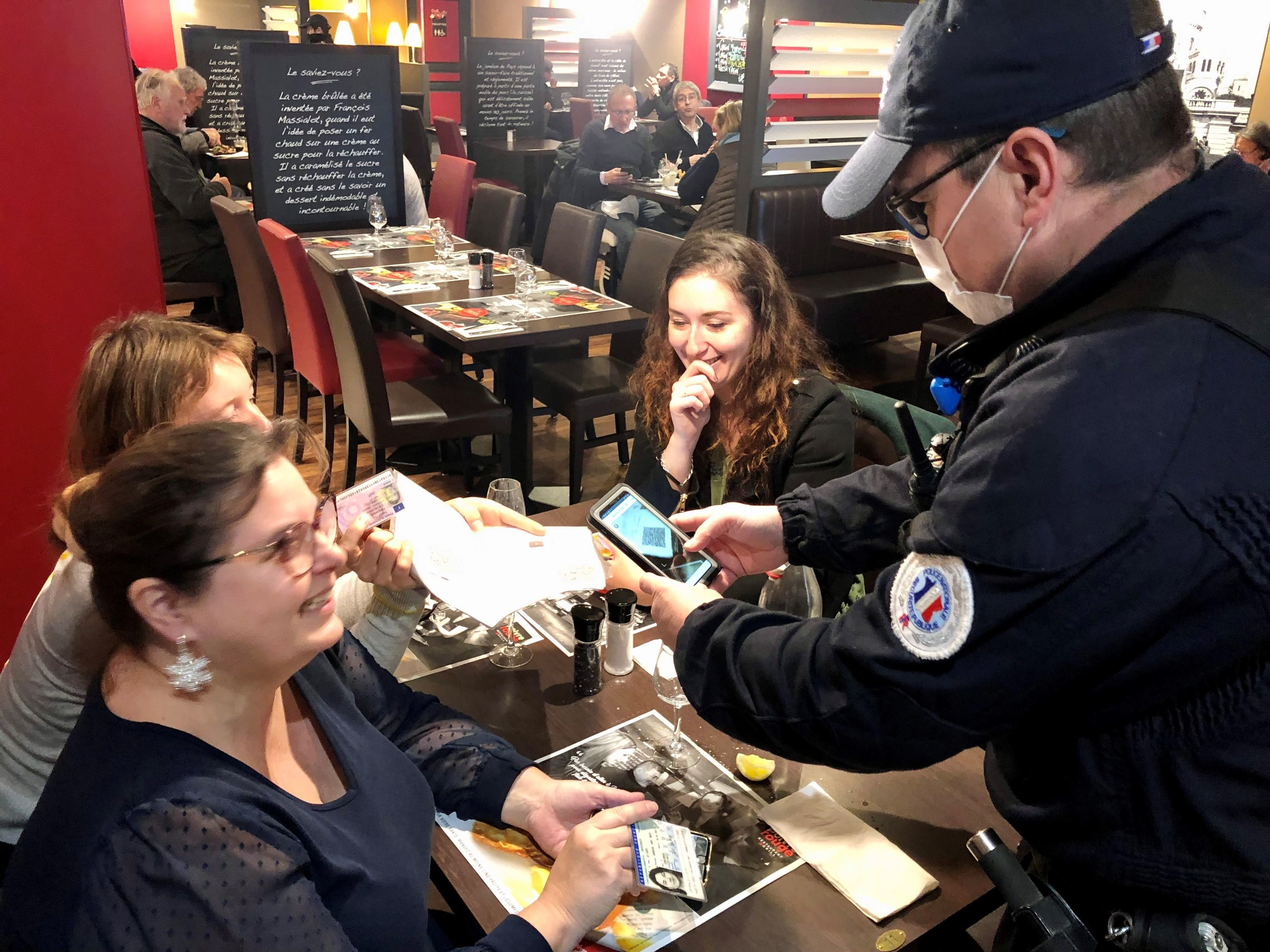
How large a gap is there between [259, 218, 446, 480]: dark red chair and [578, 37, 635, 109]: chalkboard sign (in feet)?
23.7

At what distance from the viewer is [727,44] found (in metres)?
11.4

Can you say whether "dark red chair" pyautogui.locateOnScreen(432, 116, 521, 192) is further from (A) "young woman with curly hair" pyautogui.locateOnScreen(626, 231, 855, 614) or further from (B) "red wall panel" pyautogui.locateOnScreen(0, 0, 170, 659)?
(A) "young woman with curly hair" pyautogui.locateOnScreen(626, 231, 855, 614)

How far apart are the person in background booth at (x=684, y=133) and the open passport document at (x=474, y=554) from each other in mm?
6972

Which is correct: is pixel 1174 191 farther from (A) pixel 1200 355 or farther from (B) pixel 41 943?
(B) pixel 41 943

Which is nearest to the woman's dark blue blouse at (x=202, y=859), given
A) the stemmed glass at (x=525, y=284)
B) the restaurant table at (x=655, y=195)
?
the stemmed glass at (x=525, y=284)

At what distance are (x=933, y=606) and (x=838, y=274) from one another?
514 centimetres

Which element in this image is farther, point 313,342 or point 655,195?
point 655,195

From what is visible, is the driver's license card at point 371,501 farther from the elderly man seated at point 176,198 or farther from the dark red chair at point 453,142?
the dark red chair at point 453,142

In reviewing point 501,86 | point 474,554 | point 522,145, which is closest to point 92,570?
point 474,554

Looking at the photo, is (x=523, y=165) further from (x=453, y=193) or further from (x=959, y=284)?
(x=959, y=284)

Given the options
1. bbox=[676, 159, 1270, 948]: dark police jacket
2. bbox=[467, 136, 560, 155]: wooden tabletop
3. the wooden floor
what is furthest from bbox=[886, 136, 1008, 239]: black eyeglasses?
bbox=[467, 136, 560, 155]: wooden tabletop

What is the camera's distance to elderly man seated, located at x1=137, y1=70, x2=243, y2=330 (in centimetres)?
529

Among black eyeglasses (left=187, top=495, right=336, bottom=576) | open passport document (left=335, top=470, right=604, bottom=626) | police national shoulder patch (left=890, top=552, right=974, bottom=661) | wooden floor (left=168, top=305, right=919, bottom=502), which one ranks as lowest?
wooden floor (left=168, top=305, right=919, bottom=502)

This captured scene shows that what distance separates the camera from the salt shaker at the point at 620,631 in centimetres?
160
